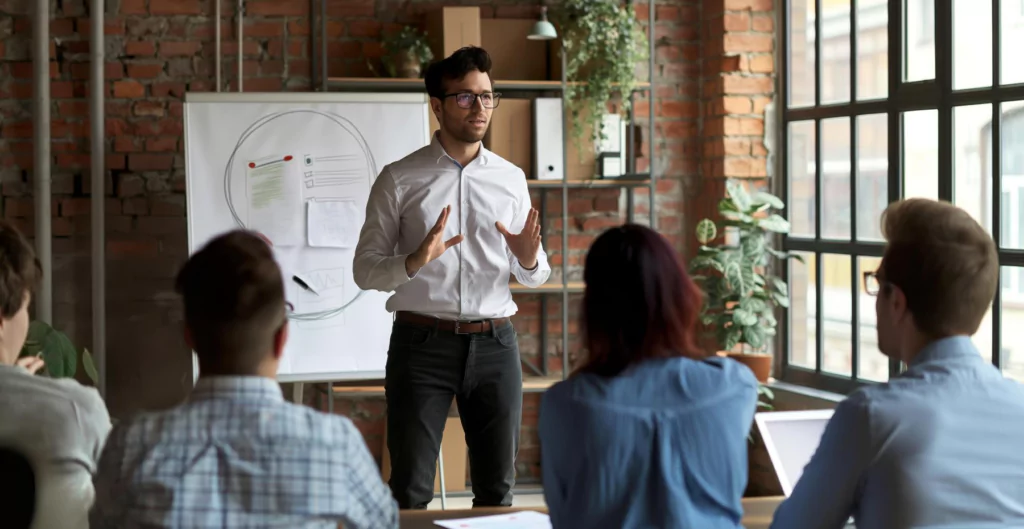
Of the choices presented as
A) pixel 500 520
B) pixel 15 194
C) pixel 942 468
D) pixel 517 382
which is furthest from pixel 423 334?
pixel 15 194

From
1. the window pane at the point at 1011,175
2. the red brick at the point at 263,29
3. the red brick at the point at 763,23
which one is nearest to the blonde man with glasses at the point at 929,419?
the window pane at the point at 1011,175

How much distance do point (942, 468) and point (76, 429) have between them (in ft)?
3.97

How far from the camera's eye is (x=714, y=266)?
4.25 meters

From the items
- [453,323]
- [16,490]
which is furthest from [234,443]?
[453,323]

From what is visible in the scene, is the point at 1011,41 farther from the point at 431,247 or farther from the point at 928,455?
the point at 928,455

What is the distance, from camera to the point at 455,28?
14.3 ft

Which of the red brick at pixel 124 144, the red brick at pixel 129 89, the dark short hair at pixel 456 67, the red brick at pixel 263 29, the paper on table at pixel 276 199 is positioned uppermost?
the red brick at pixel 263 29

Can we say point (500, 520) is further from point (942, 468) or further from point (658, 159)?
point (658, 159)

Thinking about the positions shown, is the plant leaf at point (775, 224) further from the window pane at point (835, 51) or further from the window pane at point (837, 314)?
the window pane at point (835, 51)

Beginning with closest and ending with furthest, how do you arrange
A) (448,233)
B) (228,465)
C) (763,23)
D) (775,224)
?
(228,465) < (448,233) < (775,224) < (763,23)

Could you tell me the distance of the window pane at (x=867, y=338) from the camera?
411 cm

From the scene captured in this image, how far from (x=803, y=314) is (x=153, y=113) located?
2881 mm

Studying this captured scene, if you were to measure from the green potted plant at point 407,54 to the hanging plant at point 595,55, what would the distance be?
59 cm

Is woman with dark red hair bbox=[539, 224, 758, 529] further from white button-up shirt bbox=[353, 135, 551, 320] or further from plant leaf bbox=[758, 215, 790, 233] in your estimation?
plant leaf bbox=[758, 215, 790, 233]
